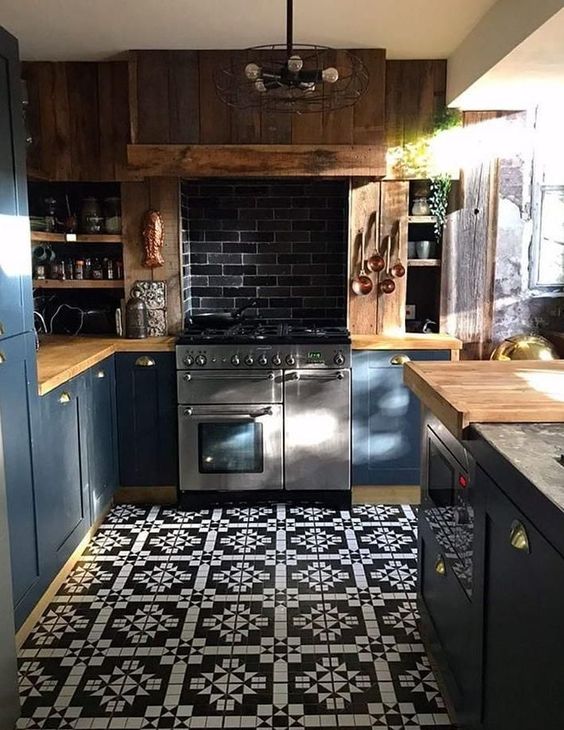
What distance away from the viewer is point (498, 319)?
158 inches

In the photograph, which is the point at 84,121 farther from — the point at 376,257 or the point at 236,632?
the point at 236,632

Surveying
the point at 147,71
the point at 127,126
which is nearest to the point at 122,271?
the point at 127,126

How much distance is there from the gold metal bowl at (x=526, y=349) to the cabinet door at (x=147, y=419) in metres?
1.77

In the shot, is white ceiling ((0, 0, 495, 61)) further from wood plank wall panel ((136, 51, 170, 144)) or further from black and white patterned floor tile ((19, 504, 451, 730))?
black and white patterned floor tile ((19, 504, 451, 730))

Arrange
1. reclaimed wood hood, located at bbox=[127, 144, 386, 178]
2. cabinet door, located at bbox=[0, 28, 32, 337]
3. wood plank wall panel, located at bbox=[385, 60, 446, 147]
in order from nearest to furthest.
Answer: cabinet door, located at bbox=[0, 28, 32, 337]
reclaimed wood hood, located at bbox=[127, 144, 386, 178]
wood plank wall panel, located at bbox=[385, 60, 446, 147]

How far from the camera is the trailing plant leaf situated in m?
3.86

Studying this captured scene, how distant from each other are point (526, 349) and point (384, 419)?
83cm

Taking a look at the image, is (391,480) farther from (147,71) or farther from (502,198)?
(147,71)

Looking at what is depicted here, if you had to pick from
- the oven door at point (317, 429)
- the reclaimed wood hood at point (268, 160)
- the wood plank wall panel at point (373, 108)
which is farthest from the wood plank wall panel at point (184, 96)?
the oven door at point (317, 429)

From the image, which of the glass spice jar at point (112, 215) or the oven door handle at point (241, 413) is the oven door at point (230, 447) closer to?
the oven door handle at point (241, 413)

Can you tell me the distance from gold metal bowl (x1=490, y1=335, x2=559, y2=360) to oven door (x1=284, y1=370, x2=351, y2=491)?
85 centimetres

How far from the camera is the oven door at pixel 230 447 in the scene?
374 centimetres

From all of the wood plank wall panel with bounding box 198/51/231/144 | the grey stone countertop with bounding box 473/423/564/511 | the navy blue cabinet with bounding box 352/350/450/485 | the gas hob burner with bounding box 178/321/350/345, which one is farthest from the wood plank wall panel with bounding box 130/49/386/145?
the grey stone countertop with bounding box 473/423/564/511

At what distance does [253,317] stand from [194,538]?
1450mm
